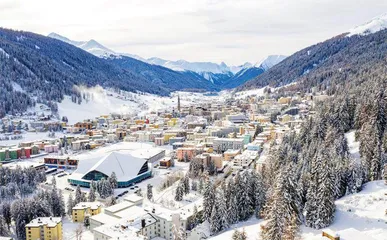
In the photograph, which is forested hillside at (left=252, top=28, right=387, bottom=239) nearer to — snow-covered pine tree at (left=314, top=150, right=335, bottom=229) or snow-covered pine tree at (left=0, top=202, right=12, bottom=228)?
snow-covered pine tree at (left=314, top=150, right=335, bottom=229)

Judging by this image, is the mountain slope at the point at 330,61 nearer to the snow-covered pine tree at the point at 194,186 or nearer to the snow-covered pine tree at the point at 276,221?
the snow-covered pine tree at the point at 194,186

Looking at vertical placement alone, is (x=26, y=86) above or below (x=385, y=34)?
below

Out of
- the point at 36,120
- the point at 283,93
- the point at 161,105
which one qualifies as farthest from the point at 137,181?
the point at 161,105

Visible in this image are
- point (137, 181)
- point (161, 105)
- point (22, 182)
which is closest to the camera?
point (22, 182)

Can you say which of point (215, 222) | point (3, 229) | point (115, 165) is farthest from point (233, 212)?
point (115, 165)

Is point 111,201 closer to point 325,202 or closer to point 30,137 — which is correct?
point 325,202

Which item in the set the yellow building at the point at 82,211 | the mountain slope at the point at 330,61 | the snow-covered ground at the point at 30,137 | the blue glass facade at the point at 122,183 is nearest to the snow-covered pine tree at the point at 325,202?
the yellow building at the point at 82,211

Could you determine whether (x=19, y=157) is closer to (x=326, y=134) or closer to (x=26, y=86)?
(x=326, y=134)
